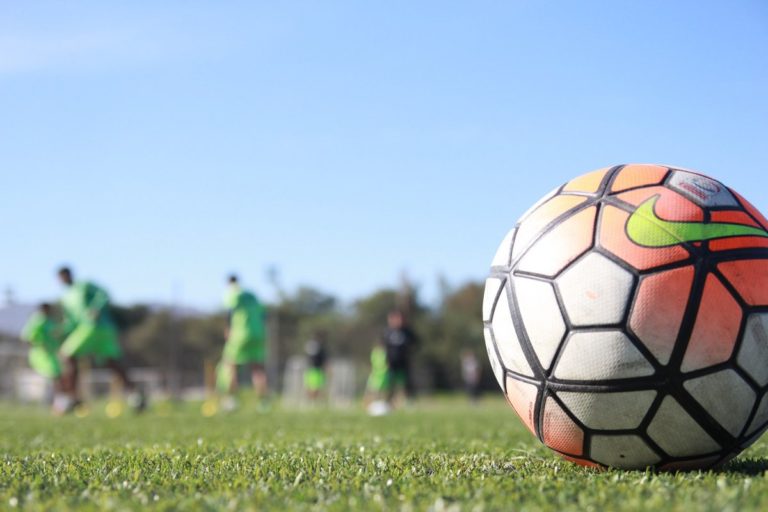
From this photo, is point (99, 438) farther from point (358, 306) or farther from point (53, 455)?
point (358, 306)

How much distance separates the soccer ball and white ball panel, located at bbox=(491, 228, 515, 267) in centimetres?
6

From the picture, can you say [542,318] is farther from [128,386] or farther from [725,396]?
[128,386]

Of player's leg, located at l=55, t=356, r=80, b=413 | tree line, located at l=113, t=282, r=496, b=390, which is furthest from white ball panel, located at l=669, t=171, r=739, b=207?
tree line, located at l=113, t=282, r=496, b=390

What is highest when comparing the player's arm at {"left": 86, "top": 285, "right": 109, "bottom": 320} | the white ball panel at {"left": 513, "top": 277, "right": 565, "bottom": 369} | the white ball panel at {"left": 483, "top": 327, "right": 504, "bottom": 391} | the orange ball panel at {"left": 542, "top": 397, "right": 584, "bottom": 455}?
the player's arm at {"left": 86, "top": 285, "right": 109, "bottom": 320}

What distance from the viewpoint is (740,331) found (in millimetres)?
3293

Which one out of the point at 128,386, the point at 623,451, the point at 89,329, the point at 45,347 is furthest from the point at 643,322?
the point at 45,347

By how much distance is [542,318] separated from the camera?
3.46 m

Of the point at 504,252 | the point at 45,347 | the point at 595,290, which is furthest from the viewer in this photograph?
the point at 45,347

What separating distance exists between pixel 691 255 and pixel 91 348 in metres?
11.2

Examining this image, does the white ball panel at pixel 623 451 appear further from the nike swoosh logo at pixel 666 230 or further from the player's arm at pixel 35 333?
the player's arm at pixel 35 333

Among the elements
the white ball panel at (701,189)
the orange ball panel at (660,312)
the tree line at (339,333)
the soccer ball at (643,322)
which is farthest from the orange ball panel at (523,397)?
the tree line at (339,333)

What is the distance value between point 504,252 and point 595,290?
0.60 m

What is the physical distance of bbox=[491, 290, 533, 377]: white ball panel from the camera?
3605mm

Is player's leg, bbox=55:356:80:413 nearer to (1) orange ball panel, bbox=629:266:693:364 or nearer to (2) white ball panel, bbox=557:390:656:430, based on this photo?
(2) white ball panel, bbox=557:390:656:430
